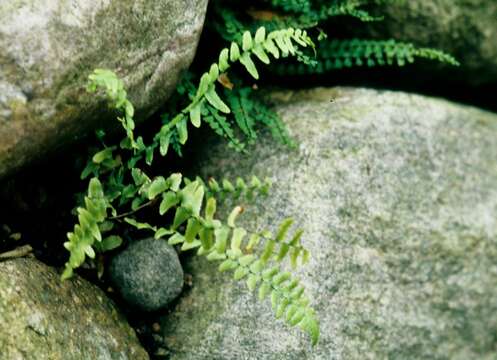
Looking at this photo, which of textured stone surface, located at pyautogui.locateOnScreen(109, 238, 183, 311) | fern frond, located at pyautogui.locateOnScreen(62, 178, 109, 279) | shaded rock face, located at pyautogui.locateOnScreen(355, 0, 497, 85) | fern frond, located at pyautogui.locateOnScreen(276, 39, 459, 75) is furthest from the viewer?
shaded rock face, located at pyautogui.locateOnScreen(355, 0, 497, 85)

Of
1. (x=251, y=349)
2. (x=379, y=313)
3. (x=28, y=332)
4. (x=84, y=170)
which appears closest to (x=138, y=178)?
(x=84, y=170)

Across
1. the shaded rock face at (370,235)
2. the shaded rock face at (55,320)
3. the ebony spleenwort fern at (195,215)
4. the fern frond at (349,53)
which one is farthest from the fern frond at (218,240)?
the fern frond at (349,53)

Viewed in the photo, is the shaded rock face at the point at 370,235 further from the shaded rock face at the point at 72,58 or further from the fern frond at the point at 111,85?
the fern frond at the point at 111,85

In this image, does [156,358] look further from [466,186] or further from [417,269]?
[466,186]

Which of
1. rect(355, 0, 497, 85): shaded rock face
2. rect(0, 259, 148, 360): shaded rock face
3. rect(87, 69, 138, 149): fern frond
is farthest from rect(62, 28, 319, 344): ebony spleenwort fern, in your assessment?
rect(355, 0, 497, 85): shaded rock face

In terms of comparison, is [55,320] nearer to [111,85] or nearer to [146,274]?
[146,274]

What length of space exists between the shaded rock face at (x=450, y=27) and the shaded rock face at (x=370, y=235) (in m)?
0.39

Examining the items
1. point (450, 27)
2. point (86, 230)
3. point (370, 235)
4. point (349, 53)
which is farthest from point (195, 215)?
point (450, 27)

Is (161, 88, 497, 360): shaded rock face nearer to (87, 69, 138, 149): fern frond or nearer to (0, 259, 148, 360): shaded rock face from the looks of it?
(0, 259, 148, 360): shaded rock face

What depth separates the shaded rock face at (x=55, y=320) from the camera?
2.20 m

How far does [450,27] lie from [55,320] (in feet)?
Result: 9.25

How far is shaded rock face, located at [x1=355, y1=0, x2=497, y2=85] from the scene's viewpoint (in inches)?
141

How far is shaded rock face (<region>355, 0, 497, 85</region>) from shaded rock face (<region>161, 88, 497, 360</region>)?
1.29ft

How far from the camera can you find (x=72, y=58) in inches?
89.7
